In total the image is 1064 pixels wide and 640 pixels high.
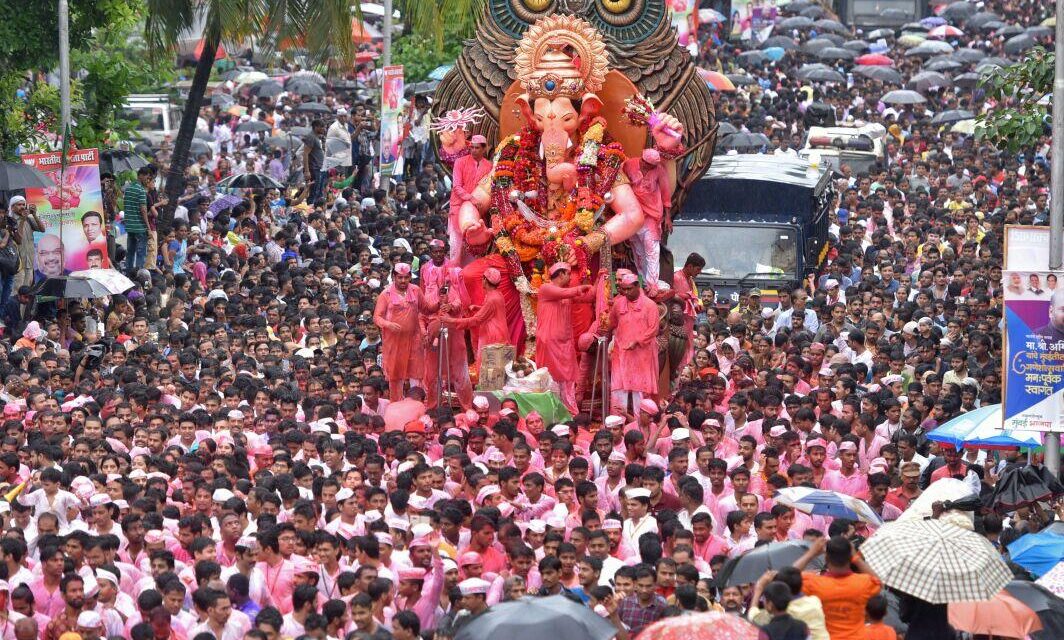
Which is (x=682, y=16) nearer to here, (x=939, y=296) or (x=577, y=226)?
(x=939, y=296)

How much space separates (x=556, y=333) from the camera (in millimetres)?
17047

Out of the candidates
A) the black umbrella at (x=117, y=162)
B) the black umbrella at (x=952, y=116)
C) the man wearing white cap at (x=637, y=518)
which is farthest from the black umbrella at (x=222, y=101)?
the man wearing white cap at (x=637, y=518)

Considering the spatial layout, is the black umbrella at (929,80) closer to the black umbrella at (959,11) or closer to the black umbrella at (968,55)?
the black umbrella at (968,55)

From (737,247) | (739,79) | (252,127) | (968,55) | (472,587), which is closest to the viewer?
(472,587)

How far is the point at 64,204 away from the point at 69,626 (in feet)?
29.2

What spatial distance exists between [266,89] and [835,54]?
11.4 meters

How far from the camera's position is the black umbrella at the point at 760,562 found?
1125cm

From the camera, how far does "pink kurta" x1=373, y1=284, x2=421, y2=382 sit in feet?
55.7

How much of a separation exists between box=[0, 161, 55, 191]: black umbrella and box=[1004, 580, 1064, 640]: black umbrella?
38.8 ft

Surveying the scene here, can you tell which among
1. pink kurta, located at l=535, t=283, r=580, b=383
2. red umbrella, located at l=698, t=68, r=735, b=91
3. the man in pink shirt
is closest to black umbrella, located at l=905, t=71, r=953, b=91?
red umbrella, located at l=698, t=68, r=735, b=91

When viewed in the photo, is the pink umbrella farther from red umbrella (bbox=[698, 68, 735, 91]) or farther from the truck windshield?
the truck windshield

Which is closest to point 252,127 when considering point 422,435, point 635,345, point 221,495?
point 635,345

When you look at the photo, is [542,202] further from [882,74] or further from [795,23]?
[795,23]

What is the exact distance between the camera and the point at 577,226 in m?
17.4
